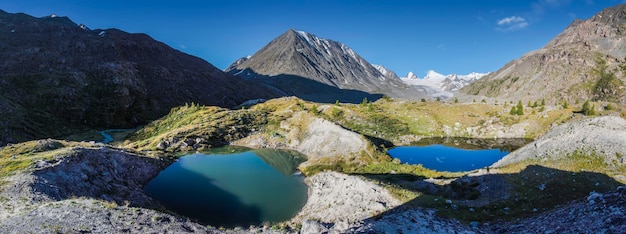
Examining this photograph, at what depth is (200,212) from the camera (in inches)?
1438

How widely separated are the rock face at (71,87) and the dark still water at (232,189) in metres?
62.4

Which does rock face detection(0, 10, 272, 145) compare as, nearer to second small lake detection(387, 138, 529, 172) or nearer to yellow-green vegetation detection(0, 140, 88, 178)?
yellow-green vegetation detection(0, 140, 88, 178)

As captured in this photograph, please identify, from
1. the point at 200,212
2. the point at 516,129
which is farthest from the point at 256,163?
the point at 516,129

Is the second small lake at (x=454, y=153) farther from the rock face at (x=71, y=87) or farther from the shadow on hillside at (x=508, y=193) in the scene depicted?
the rock face at (x=71, y=87)

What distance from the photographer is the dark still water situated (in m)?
35.9

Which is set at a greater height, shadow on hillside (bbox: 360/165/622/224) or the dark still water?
shadow on hillside (bbox: 360/165/622/224)

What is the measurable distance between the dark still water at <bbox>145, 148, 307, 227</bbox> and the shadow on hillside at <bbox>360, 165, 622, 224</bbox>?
15500 mm

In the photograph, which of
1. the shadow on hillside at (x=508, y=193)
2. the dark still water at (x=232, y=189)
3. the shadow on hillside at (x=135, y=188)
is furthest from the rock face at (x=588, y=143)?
the shadow on hillside at (x=135, y=188)

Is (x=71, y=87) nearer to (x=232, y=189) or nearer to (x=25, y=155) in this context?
(x=25, y=155)

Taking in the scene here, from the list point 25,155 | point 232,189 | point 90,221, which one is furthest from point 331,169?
point 25,155

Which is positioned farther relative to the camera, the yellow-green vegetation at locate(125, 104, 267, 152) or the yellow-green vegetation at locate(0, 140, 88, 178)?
the yellow-green vegetation at locate(125, 104, 267, 152)

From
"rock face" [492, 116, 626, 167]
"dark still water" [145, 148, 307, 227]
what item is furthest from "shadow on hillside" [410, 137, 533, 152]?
"dark still water" [145, 148, 307, 227]

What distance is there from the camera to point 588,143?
3666 cm

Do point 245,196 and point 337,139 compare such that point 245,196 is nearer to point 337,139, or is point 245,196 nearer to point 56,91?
point 337,139
